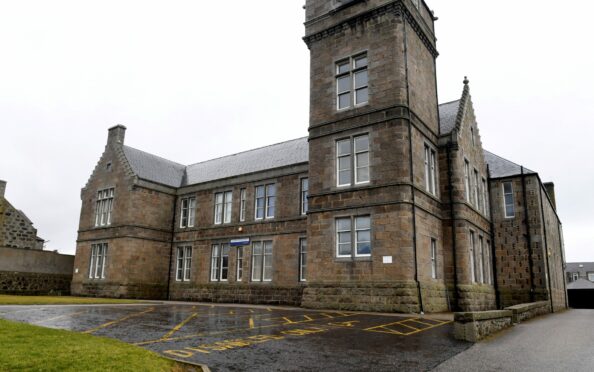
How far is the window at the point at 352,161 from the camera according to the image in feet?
70.6

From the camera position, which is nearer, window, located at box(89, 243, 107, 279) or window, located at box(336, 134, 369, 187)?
window, located at box(336, 134, 369, 187)

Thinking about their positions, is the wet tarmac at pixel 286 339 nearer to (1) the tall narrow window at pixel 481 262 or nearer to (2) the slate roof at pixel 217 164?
(1) the tall narrow window at pixel 481 262

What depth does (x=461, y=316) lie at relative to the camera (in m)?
11.5

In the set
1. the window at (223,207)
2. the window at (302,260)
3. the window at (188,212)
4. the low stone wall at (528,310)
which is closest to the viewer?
the low stone wall at (528,310)

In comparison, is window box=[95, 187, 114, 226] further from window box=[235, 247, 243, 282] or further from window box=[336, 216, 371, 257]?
window box=[336, 216, 371, 257]

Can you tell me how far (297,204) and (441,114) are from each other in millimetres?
10898

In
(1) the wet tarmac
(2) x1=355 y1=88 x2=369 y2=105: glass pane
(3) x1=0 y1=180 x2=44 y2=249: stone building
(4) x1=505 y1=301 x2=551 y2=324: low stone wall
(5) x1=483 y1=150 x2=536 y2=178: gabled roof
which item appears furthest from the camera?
(3) x1=0 y1=180 x2=44 y2=249: stone building

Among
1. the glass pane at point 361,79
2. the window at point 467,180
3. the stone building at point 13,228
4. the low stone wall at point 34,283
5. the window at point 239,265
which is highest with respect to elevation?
the glass pane at point 361,79

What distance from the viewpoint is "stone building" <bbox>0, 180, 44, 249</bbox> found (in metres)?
37.0

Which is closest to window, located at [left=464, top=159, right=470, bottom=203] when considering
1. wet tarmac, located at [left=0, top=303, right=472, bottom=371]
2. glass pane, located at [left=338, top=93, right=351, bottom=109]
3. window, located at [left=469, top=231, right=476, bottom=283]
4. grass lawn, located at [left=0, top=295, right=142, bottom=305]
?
window, located at [left=469, top=231, right=476, bottom=283]

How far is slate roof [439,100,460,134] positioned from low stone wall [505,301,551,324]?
10478mm

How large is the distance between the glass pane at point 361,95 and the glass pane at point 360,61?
1366 mm

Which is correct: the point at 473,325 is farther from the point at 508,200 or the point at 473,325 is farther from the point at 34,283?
the point at 34,283

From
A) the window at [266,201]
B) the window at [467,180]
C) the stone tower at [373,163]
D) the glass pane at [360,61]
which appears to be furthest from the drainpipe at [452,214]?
the window at [266,201]
